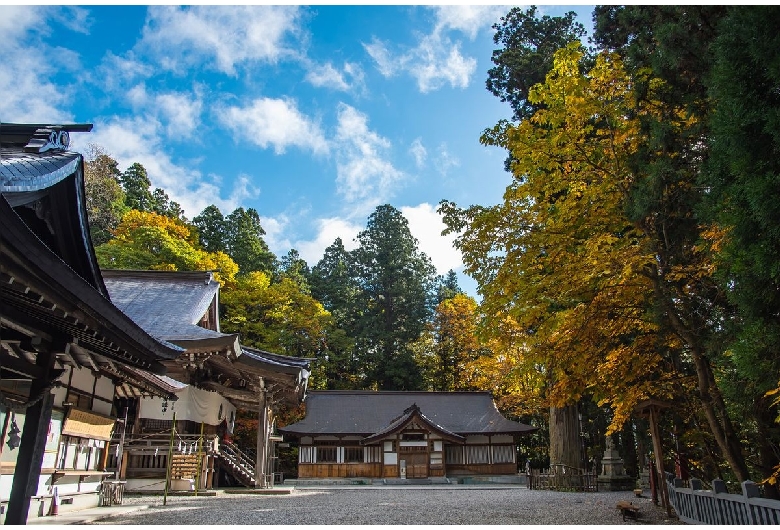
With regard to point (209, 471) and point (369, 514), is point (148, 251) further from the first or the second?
point (369, 514)

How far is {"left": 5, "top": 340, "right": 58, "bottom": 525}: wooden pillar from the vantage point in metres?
4.93

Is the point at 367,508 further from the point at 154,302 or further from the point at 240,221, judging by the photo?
the point at 240,221

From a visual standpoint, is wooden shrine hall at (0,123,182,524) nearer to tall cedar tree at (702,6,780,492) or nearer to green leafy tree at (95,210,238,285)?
tall cedar tree at (702,6,780,492)

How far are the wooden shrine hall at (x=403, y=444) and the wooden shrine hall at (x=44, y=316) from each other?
2023 cm

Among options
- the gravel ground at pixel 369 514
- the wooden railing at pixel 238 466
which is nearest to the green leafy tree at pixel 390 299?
the wooden railing at pixel 238 466

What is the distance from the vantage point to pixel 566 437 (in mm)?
18125

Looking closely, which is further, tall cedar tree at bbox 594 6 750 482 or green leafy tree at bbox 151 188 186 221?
green leafy tree at bbox 151 188 186 221

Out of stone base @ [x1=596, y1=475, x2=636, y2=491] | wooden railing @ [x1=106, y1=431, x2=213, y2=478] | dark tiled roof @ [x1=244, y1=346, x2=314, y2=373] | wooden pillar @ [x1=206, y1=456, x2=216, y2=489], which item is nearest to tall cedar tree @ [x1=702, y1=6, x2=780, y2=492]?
dark tiled roof @ [x1=244, y1=346, x2=314, y2=373]

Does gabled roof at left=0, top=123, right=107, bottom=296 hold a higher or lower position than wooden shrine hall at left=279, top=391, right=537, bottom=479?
higher

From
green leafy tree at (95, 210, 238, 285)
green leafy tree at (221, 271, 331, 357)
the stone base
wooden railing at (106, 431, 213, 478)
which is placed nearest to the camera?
wooden railing at (106, 431, 213, 478)

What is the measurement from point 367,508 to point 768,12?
1118cm

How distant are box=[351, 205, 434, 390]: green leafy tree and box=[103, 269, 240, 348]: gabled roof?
82.5ft

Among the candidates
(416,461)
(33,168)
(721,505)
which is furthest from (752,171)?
(416,461)

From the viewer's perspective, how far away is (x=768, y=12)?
4.34m
